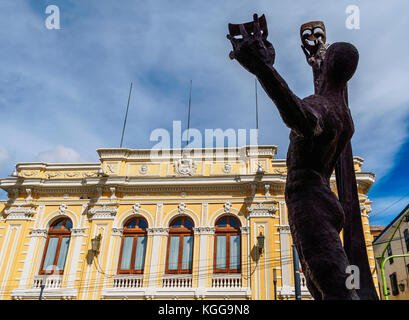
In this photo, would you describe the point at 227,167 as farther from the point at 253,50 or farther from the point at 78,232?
the point at 253,50

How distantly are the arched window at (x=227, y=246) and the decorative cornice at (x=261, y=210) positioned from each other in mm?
797

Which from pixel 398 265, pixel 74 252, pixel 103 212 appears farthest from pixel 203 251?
pixel 398 265

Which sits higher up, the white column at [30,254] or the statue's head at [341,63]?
the white column at [30,254]

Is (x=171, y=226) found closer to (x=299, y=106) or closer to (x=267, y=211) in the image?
(x=267, y=211)

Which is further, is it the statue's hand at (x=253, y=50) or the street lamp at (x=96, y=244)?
the street lamp at (x=96, y=244)

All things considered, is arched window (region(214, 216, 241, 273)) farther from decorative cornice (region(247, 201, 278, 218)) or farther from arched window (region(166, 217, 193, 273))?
arched window (region(166, 217, 193, 273))

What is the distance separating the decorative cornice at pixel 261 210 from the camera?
14.0 metres

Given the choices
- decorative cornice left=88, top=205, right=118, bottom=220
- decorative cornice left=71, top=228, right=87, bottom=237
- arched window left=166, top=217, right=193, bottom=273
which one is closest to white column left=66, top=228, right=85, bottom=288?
decorative cornice left=71, top=228, right=87, bottom=237

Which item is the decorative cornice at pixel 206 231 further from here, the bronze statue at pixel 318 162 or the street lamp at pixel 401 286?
the street lamp at pixel 401 286

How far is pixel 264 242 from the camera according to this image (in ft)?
44.2

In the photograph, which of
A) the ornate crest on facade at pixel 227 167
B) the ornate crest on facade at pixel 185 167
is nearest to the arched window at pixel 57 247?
the ornate crest on facade at pixel 185 167

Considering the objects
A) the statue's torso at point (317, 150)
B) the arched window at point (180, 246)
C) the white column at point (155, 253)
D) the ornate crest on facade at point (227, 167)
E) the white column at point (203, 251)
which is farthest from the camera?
the ornate crest on facade at point (227, 167)
